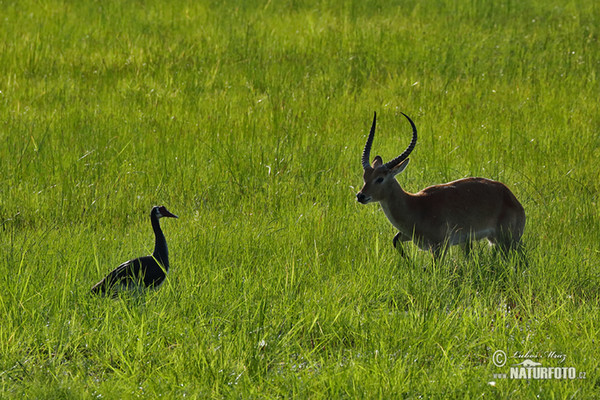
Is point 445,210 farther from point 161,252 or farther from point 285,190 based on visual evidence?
point 285,190

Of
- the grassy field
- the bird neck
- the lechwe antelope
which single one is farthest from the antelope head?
the bird neck

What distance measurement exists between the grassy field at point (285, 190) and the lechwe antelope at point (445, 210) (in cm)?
18

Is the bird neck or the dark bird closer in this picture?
the dark bird

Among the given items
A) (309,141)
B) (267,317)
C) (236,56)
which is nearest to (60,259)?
(267,317)

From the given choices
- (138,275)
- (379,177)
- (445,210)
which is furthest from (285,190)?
(138,275)

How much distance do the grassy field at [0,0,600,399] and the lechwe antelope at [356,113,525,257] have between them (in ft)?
0.59

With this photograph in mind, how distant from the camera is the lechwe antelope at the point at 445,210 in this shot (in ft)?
19.7

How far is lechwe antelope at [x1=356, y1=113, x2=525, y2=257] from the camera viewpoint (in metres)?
6.01

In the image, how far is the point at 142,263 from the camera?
5285 millimetres

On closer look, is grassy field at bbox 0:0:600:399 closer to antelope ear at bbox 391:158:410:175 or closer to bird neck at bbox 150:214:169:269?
bird neck at bbox 150:214:169:269

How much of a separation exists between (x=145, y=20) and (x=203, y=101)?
13.5ft

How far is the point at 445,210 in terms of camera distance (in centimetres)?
602

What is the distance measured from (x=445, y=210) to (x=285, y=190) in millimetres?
2214

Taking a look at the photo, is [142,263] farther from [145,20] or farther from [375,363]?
[145,20]
